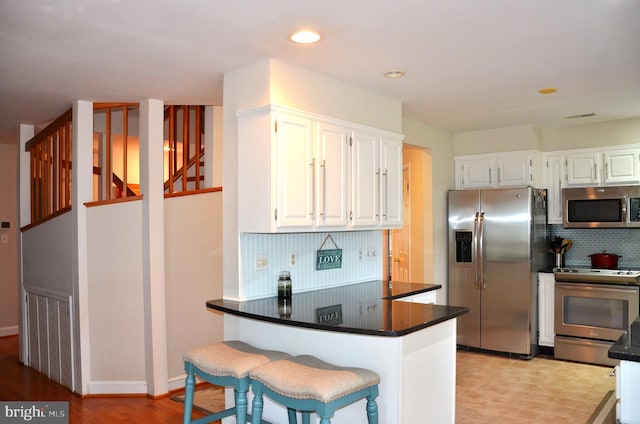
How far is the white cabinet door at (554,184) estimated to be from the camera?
5562 millimetres

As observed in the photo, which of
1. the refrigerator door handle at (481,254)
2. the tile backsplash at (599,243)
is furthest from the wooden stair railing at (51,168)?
the tile backsplash at (599,243)

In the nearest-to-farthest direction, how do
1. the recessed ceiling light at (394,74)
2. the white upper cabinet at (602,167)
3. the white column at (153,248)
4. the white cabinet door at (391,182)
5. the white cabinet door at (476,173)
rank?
1. the recessed ceiling light at (394,74)
2. the white cabinet door at (391,182)
3. the white column at (153,248)
4. the white upper cabinet at (602,167)
5. the white cabinet door at (476,173)

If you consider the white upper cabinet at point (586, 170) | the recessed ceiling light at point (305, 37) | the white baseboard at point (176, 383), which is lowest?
the white baseboard at point (176, 383)

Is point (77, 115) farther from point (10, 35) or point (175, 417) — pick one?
point (175, 417)

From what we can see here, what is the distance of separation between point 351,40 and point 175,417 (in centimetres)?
286

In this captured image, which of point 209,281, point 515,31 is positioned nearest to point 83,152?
point 209,281

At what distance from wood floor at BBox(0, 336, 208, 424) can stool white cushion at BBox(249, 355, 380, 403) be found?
5.11 feet

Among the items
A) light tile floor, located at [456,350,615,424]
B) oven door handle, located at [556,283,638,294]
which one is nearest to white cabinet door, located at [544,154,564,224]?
oven door handle, located at [556,283,638,294]

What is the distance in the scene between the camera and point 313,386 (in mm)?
2262

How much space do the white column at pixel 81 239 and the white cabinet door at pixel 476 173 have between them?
3896mm

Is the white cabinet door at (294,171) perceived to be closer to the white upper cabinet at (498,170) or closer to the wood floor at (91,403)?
the wood floor at (91,403)

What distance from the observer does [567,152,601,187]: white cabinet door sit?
17.5ft

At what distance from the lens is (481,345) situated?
5.46 metres

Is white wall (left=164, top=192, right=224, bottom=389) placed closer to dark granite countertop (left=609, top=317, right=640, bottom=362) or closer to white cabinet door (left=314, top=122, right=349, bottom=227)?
white cabinet door (left=314, top=122, right=349, bottom=227)
